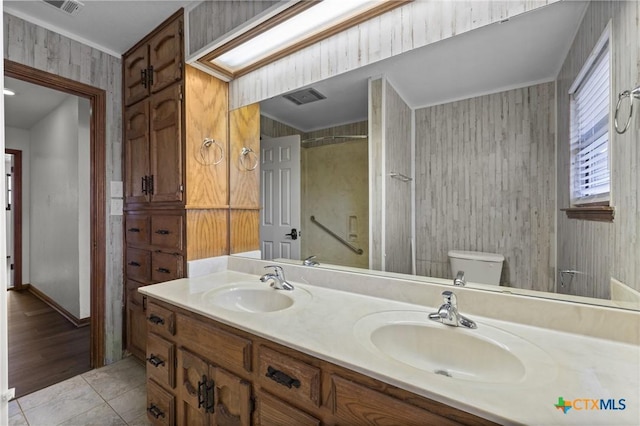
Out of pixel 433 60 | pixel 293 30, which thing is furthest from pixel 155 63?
pixel 433 60

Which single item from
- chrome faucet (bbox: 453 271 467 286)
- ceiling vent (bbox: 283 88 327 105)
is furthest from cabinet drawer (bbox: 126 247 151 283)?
chrome faucet (bbox: 453 271 467 286)

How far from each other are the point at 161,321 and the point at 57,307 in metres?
3.21

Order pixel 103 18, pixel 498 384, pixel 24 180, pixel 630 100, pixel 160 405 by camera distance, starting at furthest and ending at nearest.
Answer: pixel 24 180 → pixel 103 18 → pixel 160 405 → pixel 630 100 → pixel 498 384

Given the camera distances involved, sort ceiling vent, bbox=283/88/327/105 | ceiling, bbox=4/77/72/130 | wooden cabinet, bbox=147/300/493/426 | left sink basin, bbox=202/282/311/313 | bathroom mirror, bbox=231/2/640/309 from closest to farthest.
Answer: wooden cabinet, bbox=147/300/493/426, bathroom mirror, bbox=231/2/640/309, left sink basin, bbox=202/282/311/313, ceiling vent, bbox=283/88/327/105, ceiling, bbox=4/77/72/130

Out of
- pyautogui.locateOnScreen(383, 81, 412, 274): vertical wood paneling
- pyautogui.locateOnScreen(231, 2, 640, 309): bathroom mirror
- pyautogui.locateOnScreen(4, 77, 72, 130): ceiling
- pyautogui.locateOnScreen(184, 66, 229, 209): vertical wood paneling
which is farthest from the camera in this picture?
pyautogui.locateOnScreen(4, 77, 72, 130): ceiling

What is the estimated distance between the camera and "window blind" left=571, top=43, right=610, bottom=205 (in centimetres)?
91

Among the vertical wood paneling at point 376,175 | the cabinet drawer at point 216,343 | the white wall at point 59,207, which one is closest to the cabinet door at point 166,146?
the cabinet drawer at point 216,343

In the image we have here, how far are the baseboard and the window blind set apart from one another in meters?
3.98

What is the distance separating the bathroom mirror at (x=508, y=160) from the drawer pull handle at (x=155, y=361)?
→ 1.08 meters

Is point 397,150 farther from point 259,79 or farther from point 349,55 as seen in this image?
point 259,79

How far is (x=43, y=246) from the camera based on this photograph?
393cm

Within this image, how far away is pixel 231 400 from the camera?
107cm

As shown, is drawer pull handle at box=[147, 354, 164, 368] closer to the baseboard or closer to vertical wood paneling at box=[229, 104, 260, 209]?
vertical wood paneling at box=[229, 104, 260, 209]

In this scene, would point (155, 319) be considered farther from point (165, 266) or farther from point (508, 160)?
point (508, 160)
